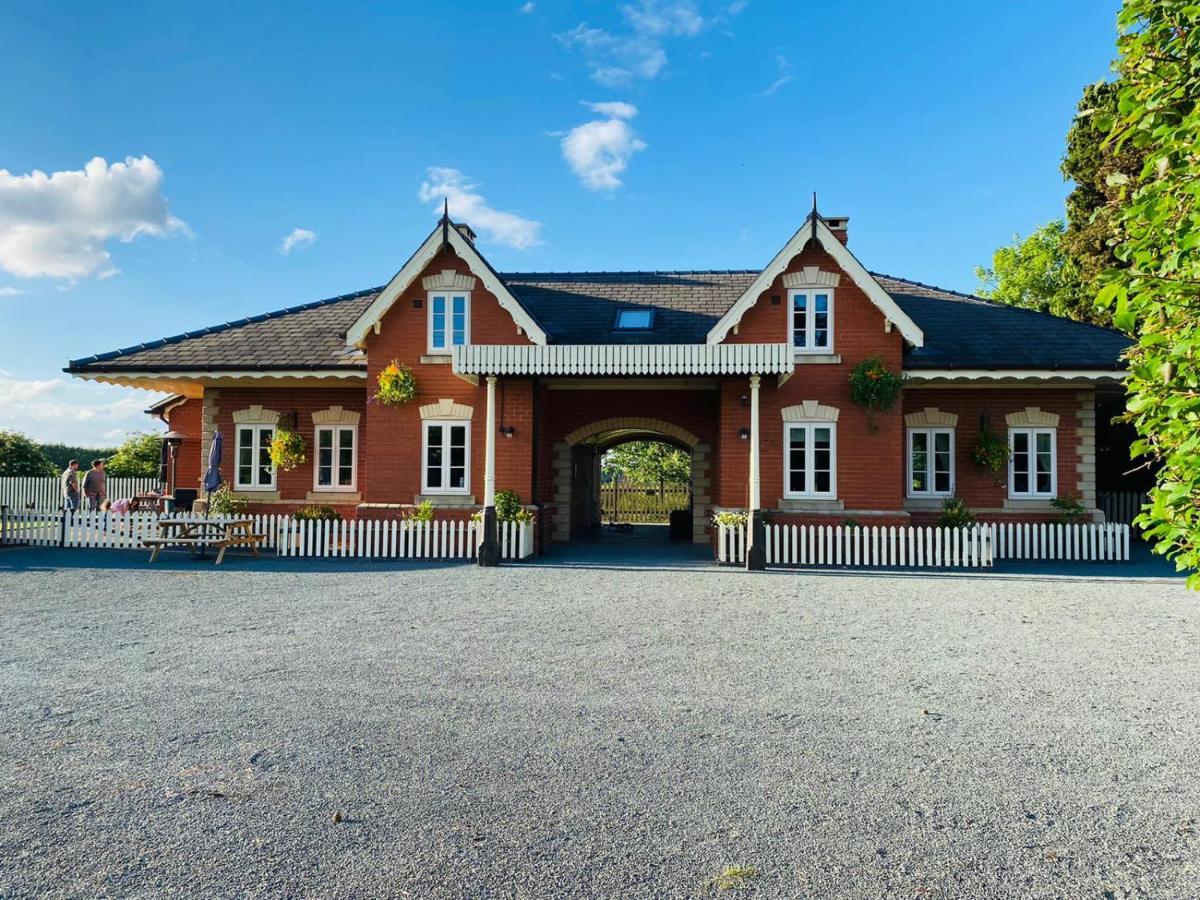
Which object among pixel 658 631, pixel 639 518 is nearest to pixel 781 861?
pixel 658 631

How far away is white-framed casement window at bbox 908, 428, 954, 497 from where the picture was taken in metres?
17.6

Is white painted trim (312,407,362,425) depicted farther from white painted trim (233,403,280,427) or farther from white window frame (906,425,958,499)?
white window frame (906,425,958,499)

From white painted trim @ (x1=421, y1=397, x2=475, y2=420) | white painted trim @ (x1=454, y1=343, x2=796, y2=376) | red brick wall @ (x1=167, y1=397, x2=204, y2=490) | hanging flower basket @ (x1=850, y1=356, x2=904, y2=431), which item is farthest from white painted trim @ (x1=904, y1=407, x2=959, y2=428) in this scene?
red brick wall @ (x1=167, y1=397, x2=204, y2=490)

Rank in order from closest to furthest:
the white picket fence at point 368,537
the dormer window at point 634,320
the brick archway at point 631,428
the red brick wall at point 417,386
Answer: the white picket fence at point 368,537 → the red brick wall at point 417,386 → the dormer window at point 634,320 → the brick archway at point 631,428

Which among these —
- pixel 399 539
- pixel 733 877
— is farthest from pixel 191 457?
pixel 733 877

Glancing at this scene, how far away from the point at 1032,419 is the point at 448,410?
1337cm

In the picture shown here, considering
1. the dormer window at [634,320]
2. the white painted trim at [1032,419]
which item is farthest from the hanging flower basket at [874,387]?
the dormer window at [634,320]

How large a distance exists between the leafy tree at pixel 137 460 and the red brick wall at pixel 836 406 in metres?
23.1

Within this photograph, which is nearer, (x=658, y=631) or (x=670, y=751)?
(x=670, y=751)

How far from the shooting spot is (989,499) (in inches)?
687

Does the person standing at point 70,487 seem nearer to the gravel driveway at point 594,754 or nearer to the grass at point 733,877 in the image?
the gravel driveway at point 594,754

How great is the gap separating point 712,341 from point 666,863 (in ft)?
42.2

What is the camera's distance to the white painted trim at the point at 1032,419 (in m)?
17.2

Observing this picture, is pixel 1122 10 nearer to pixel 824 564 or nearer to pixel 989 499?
pixel 824 564
